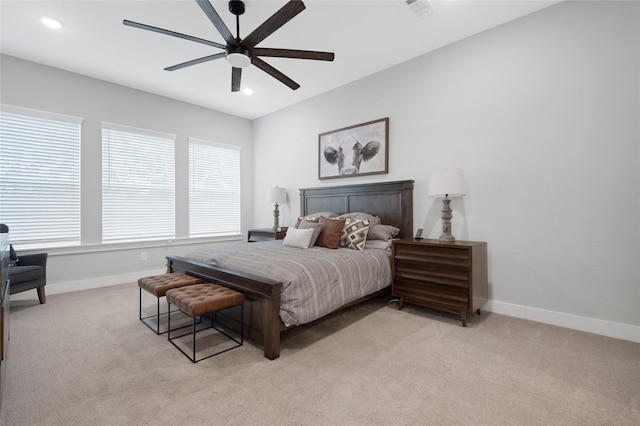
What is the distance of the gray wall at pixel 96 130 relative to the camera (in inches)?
150

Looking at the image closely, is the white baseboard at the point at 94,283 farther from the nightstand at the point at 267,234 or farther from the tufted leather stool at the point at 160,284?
the tufted leather stool at the point at 160,284

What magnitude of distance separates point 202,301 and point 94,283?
3.15 meters

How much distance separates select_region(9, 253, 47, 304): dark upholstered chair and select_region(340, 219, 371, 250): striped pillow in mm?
3463

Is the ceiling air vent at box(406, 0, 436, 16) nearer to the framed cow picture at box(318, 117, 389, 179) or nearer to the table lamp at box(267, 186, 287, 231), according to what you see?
the framed cow picture at box(318, 117, 389, 179)

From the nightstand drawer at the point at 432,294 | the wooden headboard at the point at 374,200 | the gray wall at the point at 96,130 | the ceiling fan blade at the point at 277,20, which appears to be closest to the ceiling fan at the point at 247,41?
the ceiling fan blade at the point at 277,20

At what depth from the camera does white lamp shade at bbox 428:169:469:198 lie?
3002 millimetres

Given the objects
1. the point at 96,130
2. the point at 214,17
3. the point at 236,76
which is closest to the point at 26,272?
the point at 96,130

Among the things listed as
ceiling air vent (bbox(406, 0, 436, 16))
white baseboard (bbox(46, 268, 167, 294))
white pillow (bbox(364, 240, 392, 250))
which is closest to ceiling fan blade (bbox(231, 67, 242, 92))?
ceiling air vent (bbox(406, 0, 436, 16))

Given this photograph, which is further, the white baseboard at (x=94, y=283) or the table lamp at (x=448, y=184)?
the white baseboard at (x=94, y=283)

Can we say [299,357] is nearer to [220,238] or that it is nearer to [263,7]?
[263,7]

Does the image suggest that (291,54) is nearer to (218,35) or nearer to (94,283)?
(218,35)

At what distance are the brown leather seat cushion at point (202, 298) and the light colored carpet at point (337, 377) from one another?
0.37 m

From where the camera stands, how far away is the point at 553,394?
1.75m

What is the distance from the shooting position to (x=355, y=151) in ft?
14.4
